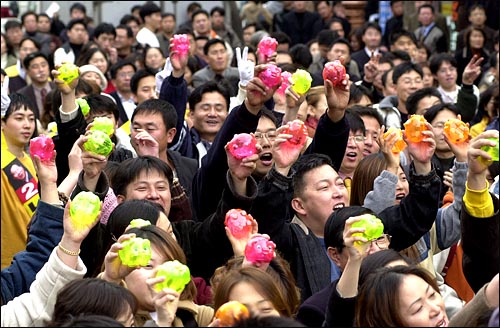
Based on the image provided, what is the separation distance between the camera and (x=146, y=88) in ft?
30.7

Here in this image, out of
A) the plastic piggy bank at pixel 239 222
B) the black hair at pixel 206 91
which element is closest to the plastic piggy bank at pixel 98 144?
the plastic piggy bank at pixel 239 222

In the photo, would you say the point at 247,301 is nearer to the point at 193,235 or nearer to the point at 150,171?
the point at 193,235

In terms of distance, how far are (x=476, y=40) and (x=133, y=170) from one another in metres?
8.20

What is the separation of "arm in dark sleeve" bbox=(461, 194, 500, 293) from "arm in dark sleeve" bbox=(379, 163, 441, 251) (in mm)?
376

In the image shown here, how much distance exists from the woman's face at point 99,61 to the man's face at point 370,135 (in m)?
4.43

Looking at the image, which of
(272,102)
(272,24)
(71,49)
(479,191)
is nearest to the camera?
(479,191)

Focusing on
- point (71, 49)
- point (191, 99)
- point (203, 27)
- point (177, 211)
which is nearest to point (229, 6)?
point (203, 27)

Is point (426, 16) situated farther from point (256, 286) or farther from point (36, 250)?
point (256, 286)

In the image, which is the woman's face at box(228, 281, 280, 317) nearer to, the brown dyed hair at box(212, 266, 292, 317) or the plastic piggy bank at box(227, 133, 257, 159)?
the brown dyed hair at box(212, 266, 292, 317)

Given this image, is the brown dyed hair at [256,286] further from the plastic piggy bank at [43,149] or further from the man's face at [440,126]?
the man's face at [440,126]

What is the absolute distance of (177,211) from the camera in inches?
234

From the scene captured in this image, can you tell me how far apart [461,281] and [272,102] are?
2390 mm

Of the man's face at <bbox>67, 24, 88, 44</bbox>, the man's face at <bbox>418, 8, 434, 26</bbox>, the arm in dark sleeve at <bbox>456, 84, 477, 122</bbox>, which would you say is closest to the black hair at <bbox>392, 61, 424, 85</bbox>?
the arm in dark sleeve at <bbox>456, 84, 477, 122</bbox>

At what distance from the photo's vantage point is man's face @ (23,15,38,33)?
51.8 feet
